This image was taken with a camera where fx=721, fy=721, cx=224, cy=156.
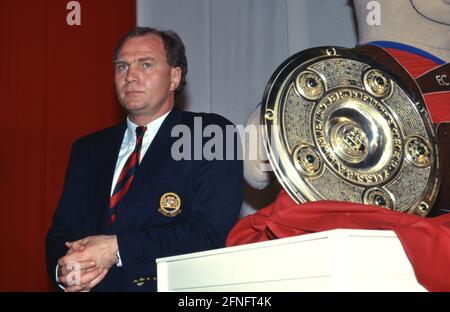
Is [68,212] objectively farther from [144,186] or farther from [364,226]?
[364,226]

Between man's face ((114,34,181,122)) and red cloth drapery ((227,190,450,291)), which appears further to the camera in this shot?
man's face ((114,34,181,122))

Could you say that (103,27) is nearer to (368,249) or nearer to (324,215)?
(324,215)

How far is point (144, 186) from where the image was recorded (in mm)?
1756

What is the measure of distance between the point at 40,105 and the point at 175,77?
24.3 inches

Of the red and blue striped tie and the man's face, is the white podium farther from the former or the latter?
the man's face

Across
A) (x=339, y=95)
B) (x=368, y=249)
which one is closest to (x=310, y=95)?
(x=339, y=95)

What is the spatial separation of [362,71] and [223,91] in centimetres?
138

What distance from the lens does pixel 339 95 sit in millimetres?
1490

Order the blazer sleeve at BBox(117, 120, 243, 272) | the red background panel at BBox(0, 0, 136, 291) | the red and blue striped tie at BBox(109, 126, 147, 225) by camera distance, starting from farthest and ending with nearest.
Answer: the red background panel at BBox(0, 0, 136, 291)
the red and blue striped tie at BBox(109, 126, 147, 225)
the blazer sleeve at BBox(117, 120, 243, 272)

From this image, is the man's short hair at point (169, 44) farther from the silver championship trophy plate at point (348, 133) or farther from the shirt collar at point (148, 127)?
the silver championship trophy plate at point (348, 133)

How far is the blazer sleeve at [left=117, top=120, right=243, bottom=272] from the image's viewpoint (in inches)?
64.9

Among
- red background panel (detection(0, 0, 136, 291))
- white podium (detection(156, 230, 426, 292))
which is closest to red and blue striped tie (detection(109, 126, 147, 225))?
Answer: white podium (detection(156, 230, 426, 292))

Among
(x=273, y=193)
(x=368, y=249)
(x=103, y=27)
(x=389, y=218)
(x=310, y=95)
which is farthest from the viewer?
(x=273, y=193)

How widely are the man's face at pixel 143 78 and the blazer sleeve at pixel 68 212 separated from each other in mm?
200
